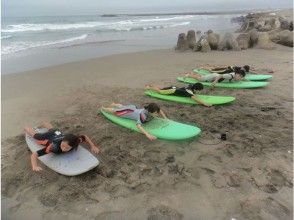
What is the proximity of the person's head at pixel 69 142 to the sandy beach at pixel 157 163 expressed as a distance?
1.36 feet

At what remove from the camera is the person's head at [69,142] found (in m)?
5.31

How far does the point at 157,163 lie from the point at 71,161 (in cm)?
130

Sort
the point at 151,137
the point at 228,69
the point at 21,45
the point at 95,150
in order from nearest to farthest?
the point at 95,150
the point at 151,137
the point at 228,69
the point at 21,45

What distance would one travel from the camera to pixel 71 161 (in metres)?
5.39

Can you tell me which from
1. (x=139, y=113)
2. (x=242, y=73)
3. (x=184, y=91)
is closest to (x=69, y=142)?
(x=139, y=113)

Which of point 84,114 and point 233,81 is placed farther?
point 233,81

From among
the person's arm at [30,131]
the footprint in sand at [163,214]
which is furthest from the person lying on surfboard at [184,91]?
the footprint in sand at [163,214]

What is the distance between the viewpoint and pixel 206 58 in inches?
545

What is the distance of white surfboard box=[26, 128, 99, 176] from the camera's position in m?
5.14

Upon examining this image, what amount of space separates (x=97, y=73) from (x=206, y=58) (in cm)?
472

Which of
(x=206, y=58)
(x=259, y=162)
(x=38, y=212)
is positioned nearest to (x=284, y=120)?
(x=259, y=162)

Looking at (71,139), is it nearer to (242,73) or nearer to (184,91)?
(184,91)

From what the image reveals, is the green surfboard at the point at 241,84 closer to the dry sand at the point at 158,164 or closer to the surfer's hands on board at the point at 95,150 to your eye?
the dry sand at the point at 158,164

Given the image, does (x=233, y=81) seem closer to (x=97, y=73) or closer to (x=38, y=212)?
(x=97, y=73)
